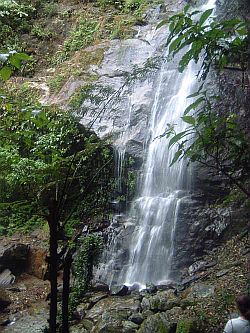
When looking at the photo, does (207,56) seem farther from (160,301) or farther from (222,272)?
(222,272)

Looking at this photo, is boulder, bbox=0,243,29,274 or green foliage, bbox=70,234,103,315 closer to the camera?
green foliage, bbox=70,234,103,315

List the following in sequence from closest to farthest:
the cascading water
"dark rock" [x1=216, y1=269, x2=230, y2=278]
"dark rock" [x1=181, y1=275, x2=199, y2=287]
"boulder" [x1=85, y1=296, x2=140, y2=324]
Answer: "boulder" [x1=85, y1=296, x2=140, y2=324], "dark rock" [x1=216, y1=269, x2=230, y2=278], "dark rock" [x1=181, y1=275, x2=199, y2=287], the cascading water

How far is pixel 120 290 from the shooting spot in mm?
8141

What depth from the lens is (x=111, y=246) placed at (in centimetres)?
988

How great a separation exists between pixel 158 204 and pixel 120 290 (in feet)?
7.55

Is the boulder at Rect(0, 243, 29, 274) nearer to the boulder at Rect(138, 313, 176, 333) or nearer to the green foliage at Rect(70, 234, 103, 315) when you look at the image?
the green foliage at Rect(70, 234, 103, 315)

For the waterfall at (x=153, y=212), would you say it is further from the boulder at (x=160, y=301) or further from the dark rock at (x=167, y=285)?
the boulder at (x=160, y=301)

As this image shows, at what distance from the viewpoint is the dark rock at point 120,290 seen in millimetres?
8078

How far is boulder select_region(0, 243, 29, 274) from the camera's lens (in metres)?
9.79

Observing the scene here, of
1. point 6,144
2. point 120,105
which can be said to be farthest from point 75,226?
point 6,144

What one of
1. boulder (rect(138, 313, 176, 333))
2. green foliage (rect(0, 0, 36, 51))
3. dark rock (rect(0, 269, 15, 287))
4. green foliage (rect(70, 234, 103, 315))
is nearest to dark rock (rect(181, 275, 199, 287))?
boulder (rect(138, 313, 176, 333))

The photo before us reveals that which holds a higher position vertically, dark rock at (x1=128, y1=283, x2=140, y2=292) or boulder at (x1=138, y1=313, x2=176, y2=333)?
boulder at (x1=138, y1=313, x2=176, y2=333)

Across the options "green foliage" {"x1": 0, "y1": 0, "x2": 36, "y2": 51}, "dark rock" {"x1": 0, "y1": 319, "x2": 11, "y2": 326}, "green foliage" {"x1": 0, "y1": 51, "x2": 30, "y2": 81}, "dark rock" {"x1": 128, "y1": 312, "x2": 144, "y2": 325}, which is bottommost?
"dark rock" {"x1": 0, "y1": 319, "x2": 11, "y2": 326}

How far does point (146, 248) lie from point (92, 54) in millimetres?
6523
